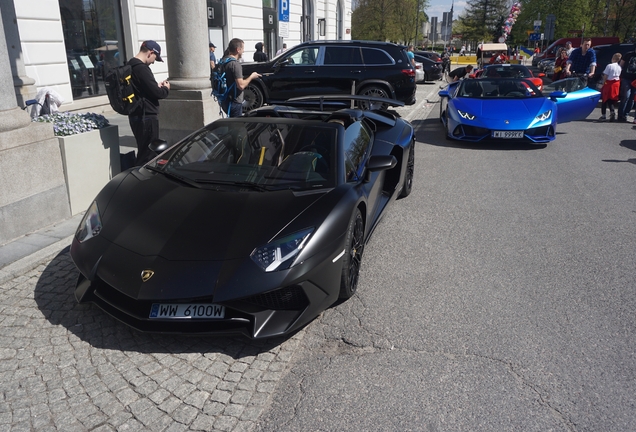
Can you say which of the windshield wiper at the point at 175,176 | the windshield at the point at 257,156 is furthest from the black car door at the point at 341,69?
the windshield wiper at the point at 175,176

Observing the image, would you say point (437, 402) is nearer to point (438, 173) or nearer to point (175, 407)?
point (175, 407)

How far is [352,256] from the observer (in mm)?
3834

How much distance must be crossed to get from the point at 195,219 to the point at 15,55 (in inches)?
364

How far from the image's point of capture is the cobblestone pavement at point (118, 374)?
2643 millimetres

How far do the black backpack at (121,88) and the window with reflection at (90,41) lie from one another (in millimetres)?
6556

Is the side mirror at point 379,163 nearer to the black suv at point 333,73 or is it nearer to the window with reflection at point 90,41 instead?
the black suv at point 333,73

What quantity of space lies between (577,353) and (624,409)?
1.75 ft

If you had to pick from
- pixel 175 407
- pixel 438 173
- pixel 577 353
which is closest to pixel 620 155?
pixel 438 173

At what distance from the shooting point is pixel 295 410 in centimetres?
274

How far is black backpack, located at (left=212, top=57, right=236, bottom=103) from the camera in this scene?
8.07 meters

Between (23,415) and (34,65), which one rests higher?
(34,65)

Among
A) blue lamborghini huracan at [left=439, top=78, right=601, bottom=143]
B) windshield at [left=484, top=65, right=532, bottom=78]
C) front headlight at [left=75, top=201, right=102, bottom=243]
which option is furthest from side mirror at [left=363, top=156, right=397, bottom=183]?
windshield at [left=484, top=65, right=532, bottom=78]

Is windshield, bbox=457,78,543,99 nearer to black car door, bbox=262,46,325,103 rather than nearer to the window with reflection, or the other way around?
black car door, bbox=262,46,325,103

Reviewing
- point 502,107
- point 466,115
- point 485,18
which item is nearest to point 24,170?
point 466,115
